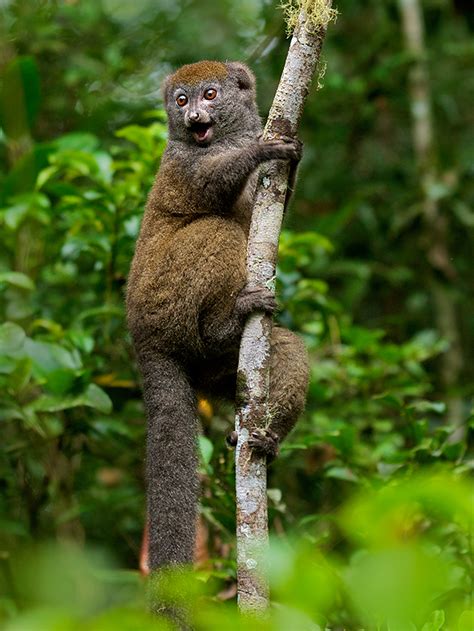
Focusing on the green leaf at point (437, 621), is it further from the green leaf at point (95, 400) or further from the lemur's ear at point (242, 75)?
the lemur's ear at point (242, 75)

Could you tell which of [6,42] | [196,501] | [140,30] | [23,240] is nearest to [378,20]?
[140,30]

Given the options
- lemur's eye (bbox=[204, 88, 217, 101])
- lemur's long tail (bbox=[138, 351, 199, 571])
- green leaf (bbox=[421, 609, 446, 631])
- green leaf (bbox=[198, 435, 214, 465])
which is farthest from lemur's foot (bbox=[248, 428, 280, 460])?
lemur's eye (bbox=[204, 88, 217, 101])

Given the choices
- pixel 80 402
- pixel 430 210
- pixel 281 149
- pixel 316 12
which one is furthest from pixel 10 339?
pixel 430 210

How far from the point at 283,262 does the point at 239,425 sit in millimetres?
2299

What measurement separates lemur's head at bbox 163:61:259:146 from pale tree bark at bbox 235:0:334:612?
3.52 ft

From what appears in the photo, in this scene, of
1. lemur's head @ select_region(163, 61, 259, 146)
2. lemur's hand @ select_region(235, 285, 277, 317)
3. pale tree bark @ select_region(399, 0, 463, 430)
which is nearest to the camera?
lemur's hand @ select_region(235, 285, 277, 317)

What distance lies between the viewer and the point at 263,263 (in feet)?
13.3

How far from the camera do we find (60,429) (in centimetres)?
582

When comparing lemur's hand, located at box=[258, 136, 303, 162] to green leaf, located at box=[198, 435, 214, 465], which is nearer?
lemur's hand, located at box=[258, 136, 303, 162]

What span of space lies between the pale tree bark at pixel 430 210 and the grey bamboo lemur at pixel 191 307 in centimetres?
322

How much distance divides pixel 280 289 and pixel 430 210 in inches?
105

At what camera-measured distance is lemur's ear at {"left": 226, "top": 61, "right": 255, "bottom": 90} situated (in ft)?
18.4

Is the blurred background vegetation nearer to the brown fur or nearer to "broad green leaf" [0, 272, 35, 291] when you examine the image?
"broad green leaf" [0, 272, 35, 291]

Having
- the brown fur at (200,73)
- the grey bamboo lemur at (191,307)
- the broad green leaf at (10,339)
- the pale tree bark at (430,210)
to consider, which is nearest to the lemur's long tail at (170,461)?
the grey bamboo lemur at (191,307)
